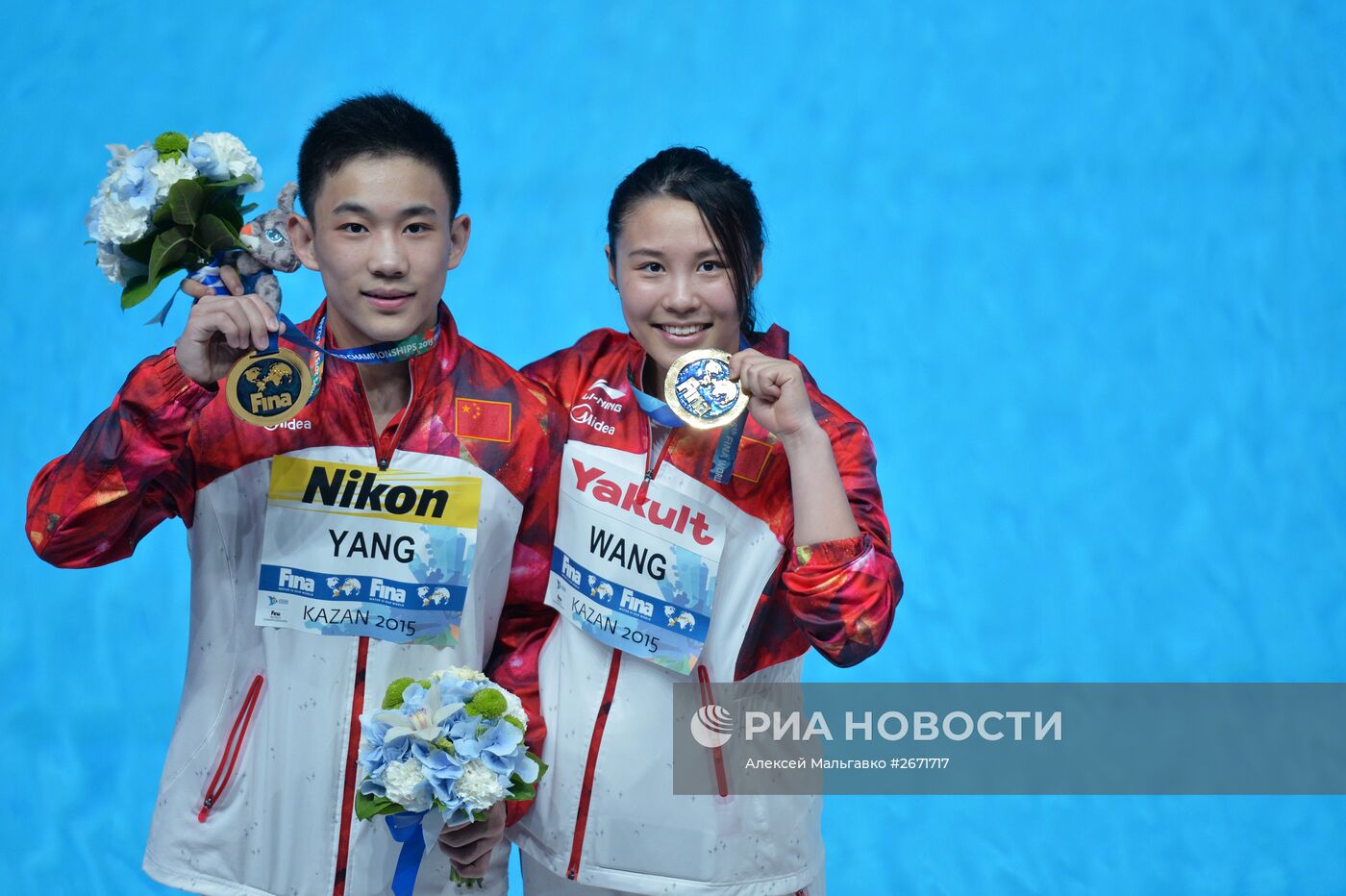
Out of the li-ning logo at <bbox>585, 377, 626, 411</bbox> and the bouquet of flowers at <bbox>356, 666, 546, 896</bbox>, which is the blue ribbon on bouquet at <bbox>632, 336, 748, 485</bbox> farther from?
the bouquet of flowers at <bbox>356, 666, 546, 896</bbox>

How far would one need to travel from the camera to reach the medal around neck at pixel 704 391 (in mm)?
2318

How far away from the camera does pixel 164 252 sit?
7.36 ft

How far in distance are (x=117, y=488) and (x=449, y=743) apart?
599mm

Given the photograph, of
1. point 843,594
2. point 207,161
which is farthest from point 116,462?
point 843,594

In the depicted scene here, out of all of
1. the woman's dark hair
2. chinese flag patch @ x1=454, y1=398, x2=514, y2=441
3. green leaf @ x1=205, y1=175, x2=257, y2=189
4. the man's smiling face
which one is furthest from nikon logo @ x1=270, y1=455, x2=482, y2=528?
the woman's dark hair

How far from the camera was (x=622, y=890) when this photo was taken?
2496 millimetres

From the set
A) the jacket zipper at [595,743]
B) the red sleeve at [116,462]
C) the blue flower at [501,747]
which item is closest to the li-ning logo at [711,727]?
the jacket zipper at [595,743]

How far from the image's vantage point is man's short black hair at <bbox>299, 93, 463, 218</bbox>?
2.38 meters

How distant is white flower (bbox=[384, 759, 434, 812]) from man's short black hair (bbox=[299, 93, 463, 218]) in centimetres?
86

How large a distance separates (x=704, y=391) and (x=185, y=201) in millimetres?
800

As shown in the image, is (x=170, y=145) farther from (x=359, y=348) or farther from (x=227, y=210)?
(x=359, y=348)

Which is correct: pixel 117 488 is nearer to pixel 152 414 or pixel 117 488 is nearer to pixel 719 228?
pixel 152 414

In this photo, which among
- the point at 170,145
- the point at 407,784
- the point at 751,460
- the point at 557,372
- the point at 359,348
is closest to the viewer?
the point at 407,784

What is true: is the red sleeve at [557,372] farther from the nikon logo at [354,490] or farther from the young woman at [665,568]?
the nikon logo at [354,490]
